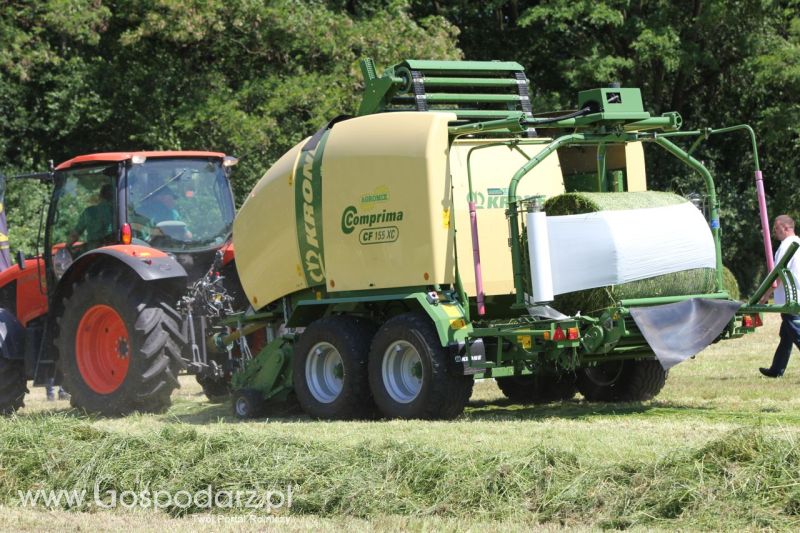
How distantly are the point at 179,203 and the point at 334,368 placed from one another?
2.52 meters

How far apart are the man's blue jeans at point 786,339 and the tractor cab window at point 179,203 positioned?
212 inches

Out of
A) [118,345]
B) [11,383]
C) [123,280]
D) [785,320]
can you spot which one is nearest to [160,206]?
[123,280]

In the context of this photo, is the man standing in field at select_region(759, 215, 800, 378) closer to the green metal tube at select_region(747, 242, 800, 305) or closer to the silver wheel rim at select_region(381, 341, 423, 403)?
the green metal tube at select_region(747, 242, 800, 305)

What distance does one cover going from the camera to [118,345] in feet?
39.4

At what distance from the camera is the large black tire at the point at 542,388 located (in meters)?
12.0

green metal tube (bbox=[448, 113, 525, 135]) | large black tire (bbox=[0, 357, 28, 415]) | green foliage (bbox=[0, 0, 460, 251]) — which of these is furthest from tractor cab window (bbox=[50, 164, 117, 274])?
green foliage (bbox=[0, 0, 460, 251])

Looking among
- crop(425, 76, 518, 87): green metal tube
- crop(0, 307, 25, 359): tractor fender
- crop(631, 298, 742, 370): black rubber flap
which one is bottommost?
crop(631, 298, 742, 370): black rubber flap

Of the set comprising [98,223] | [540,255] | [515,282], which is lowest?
[515,282]

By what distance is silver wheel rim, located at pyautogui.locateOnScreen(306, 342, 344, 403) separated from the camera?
11.1 metres

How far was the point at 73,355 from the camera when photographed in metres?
12.1

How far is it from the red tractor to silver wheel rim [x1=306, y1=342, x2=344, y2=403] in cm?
123

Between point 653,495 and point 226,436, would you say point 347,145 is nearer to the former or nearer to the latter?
point 226,436

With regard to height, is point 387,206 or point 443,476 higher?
point 387,206

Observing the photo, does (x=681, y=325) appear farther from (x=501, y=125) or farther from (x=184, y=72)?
(x=184, y=72)
